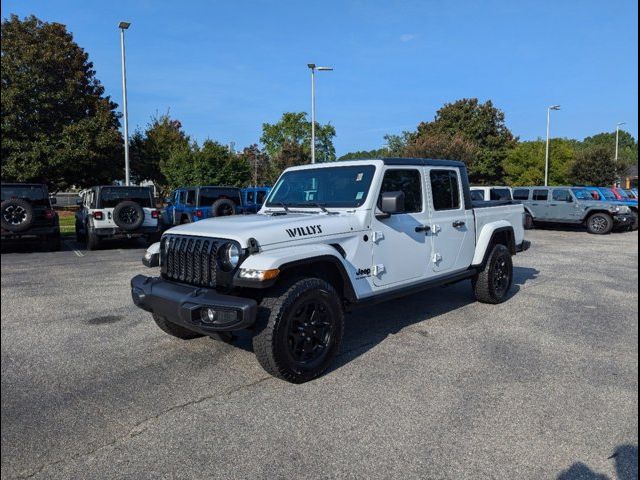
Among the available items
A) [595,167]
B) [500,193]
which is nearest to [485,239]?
[500,193]

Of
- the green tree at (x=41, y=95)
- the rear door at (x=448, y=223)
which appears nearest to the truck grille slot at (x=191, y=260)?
the green tree at (x=41, y=95)

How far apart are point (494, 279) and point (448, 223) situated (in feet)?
4.38

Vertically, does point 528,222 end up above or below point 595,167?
below

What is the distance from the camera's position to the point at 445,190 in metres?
5.62

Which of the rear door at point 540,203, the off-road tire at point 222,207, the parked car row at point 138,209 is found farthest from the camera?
the rear door at point 540,203

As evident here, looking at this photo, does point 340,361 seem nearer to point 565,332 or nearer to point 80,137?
point 565,332

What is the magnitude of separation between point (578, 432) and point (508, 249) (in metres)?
4.03

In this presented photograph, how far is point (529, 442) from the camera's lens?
2930 mm

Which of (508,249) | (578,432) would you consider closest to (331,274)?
(578,432)

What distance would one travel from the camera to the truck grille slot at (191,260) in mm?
3781

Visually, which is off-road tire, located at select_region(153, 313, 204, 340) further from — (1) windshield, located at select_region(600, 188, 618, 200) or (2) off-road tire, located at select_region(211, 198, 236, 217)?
(1) windshield, located at select_region(600, 188, 618, 200)

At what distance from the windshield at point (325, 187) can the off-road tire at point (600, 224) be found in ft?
50.4

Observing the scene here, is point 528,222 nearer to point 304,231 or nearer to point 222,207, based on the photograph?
point 222,207

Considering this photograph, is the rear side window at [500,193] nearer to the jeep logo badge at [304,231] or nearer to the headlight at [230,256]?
the jeep logo badge at [304,231]
